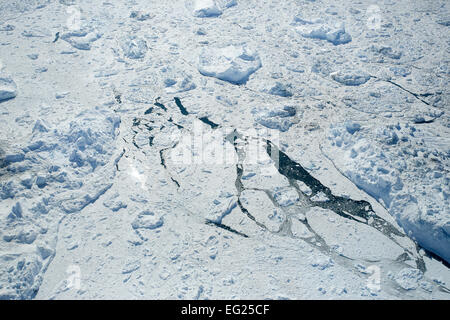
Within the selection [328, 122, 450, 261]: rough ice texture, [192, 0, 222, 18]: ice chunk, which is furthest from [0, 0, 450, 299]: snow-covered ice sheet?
[192, 0, 222, 18]: ice chunk

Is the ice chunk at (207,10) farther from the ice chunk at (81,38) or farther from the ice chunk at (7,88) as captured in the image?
the ice chunk at (7,88)

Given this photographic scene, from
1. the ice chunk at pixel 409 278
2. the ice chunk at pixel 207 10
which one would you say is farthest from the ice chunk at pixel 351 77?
the ice chunk at pixel 409 278

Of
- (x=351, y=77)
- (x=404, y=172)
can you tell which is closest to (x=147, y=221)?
(x=404, y=172)

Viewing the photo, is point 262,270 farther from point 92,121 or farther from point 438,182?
point 92,121

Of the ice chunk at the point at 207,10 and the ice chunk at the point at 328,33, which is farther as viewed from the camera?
the ice chunk at the point at 207,10

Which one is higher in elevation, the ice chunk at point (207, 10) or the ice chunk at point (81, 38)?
the ice chunk at point (207, 10)

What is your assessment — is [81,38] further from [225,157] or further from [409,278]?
[409,278]

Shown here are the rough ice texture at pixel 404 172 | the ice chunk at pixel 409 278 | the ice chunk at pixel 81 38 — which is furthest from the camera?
the ice chunk at pixel 81 38
